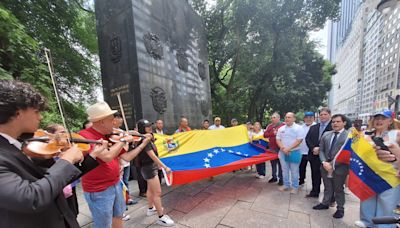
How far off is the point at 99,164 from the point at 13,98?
1.03 m

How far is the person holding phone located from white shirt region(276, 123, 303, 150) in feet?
5.08

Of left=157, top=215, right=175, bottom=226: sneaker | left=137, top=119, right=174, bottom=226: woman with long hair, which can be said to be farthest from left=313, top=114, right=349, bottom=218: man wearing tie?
left=137, top=119, right=174, bottom=226: woman with long hair

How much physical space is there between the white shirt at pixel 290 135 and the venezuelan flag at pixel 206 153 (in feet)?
2.51

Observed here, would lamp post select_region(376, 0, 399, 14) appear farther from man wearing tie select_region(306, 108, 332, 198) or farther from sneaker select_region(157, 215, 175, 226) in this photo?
sneaker select_region(157, 215, 175, 226)

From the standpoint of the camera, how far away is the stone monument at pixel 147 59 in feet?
19.5

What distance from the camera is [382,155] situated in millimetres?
2438

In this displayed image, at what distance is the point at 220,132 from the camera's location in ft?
17.8

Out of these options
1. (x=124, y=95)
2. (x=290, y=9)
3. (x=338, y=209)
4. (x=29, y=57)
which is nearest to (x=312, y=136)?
(x=338, y=209)

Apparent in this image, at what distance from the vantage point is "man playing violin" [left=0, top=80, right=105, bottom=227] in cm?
94

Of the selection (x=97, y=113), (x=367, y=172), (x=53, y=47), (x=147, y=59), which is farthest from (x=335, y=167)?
(x=53, y=47)

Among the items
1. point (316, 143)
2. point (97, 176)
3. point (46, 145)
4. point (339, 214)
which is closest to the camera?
point (46, 145)

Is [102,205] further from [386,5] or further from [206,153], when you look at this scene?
[386,5]

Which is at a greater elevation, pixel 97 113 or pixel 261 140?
pixel 97 113

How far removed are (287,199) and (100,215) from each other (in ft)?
12.5
